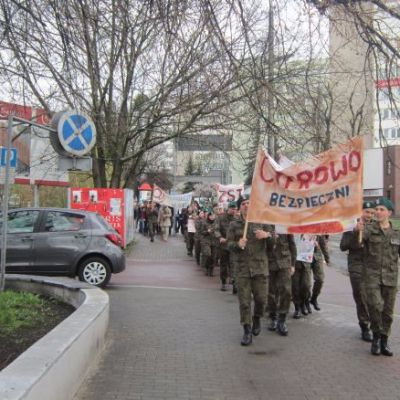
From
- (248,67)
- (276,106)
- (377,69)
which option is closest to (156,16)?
(248,67)

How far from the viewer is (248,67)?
6.88 meters

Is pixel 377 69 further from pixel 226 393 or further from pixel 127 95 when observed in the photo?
pixel 127 95

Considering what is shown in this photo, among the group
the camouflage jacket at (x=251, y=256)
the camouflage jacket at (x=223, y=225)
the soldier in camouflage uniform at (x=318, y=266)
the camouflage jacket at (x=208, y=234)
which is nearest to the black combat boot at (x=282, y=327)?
the camouflage jacket at (x=251, y=256)

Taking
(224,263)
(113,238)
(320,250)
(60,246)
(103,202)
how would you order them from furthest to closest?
(103,202) → (224,263) → (113,238) → (60,246) → (320,250)

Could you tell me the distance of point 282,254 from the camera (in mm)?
7668

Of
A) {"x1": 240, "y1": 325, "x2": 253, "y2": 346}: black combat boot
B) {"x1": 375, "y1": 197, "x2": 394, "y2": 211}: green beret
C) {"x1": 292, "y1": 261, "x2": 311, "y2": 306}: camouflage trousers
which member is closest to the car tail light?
{"x1": 292, "y1": 261, "x2": 311, "y2": 306}: camouflage trousers

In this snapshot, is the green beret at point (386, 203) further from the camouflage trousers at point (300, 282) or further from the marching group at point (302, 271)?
the camouflage trousers at point (300, 282)

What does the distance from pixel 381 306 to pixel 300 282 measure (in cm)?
235

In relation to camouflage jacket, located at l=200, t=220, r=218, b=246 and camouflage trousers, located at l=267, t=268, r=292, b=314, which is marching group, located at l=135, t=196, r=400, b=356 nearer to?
camouflage trousers, located at l=267, t=268, r=292, b=314

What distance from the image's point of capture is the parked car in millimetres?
11055

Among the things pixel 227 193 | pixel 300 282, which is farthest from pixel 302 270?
pixel 227 193

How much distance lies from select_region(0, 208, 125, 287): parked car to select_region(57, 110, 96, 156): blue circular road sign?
132 inches

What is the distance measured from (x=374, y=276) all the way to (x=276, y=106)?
2.41 metres

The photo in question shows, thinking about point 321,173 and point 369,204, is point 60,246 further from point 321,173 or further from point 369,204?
point 369,204
